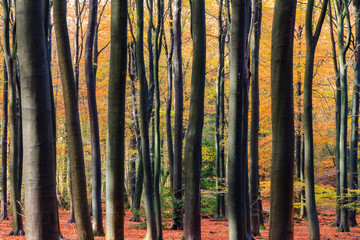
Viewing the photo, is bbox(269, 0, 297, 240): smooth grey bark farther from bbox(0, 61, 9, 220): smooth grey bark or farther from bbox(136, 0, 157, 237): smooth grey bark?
bbox(0, 61, 9, 220): smooth grey bark

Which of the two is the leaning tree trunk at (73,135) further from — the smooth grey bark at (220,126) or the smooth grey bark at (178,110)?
the smooth grey bark at (220,126)

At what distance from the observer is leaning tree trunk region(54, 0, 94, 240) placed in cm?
491

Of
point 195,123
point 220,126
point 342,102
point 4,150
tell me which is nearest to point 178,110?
point 195,123

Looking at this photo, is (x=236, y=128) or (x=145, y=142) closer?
(x=236, y=128)

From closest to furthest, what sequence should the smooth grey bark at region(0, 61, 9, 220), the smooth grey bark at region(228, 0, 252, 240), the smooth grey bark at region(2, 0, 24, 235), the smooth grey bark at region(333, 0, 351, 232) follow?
the smooth grey bark at region(228, 0, 252, 240)
the smooth grey bark at region(2, 0, 24, 235)
the smooth grey bark at region(333, 0, 351, 232)
the smooth grey bark at region(0, 61, 9, 220)

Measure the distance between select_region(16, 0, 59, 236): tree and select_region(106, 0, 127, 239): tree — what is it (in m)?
1.47

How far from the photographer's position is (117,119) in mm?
4867

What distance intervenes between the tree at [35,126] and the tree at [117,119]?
1.47m

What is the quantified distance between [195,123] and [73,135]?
296cm

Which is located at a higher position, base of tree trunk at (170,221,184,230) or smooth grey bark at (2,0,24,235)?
smooth grey bark at (2,0,24,235)

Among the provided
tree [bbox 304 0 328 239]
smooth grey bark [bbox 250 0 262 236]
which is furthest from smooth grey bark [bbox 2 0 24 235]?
tree [bbox 304 0 328 239]

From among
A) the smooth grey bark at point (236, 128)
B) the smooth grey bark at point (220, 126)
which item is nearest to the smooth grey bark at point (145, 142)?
the smooth grey bark at point (236, 128)

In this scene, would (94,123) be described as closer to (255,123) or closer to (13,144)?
(13,144)

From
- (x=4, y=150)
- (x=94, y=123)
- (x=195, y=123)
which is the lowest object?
(x=4, y=150)
